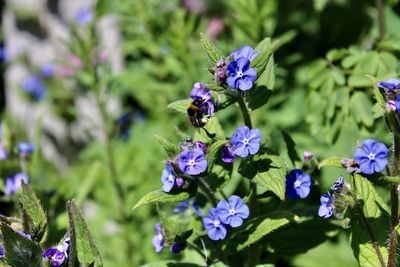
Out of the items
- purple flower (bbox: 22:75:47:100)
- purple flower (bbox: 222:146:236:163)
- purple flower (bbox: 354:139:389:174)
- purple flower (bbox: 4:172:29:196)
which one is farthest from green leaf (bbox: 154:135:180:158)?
purple flower (bbox: 22:75:47:100)

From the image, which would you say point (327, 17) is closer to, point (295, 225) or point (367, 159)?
point (295, 225)

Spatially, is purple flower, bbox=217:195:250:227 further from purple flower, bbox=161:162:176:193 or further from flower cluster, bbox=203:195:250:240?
purple flower, bbox=161:162:176:193

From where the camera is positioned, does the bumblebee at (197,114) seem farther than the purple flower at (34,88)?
No

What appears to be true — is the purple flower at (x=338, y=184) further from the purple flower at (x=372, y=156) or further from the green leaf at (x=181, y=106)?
the green leaf at (x=181, y=106)

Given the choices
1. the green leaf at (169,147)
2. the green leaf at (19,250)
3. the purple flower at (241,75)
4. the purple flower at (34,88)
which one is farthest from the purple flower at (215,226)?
the purple flower at (34,88)

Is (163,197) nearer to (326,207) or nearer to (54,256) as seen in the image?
(54,256)

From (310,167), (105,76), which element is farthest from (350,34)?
(310,167)
